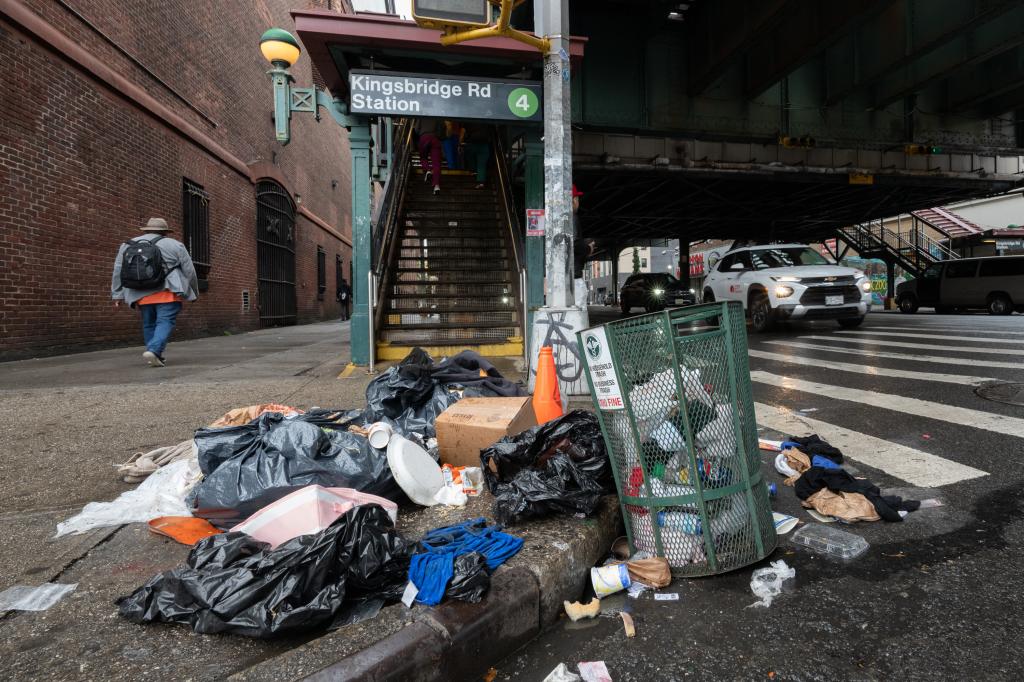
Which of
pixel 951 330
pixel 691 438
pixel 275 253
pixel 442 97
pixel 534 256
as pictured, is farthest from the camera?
pixel 275 253

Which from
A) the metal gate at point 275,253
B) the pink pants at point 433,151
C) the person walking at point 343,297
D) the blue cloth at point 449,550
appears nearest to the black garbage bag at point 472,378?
the blue cloth at point 449,550

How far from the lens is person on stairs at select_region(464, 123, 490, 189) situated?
12.5 meters

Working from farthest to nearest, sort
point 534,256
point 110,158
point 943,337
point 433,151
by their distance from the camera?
1. point 433,151
2. point 943,337
3. point 110,158
4. point 534,256

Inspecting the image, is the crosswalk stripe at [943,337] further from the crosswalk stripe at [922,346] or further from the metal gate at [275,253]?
the metal gate at [275,253]

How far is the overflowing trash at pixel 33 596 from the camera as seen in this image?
1884 millimetres

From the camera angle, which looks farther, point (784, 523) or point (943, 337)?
point (943, 337)

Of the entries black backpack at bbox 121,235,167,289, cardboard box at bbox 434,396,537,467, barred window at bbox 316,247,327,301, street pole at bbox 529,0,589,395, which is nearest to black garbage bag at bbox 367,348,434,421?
cardboard box at bbox 434,396,537,467

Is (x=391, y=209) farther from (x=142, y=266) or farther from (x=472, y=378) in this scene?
(x=472, y=378)

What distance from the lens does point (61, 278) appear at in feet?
27.8

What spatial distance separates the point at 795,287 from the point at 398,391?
925cm

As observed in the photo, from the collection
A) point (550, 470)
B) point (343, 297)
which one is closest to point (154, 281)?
point (550, 470)

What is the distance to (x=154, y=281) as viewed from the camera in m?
7.16

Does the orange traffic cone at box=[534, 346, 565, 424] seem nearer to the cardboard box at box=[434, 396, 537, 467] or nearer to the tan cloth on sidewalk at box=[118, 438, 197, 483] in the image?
the cardboard box at box=[434, 396, 537, 467]

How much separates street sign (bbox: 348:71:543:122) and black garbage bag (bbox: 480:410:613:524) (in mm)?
5183
